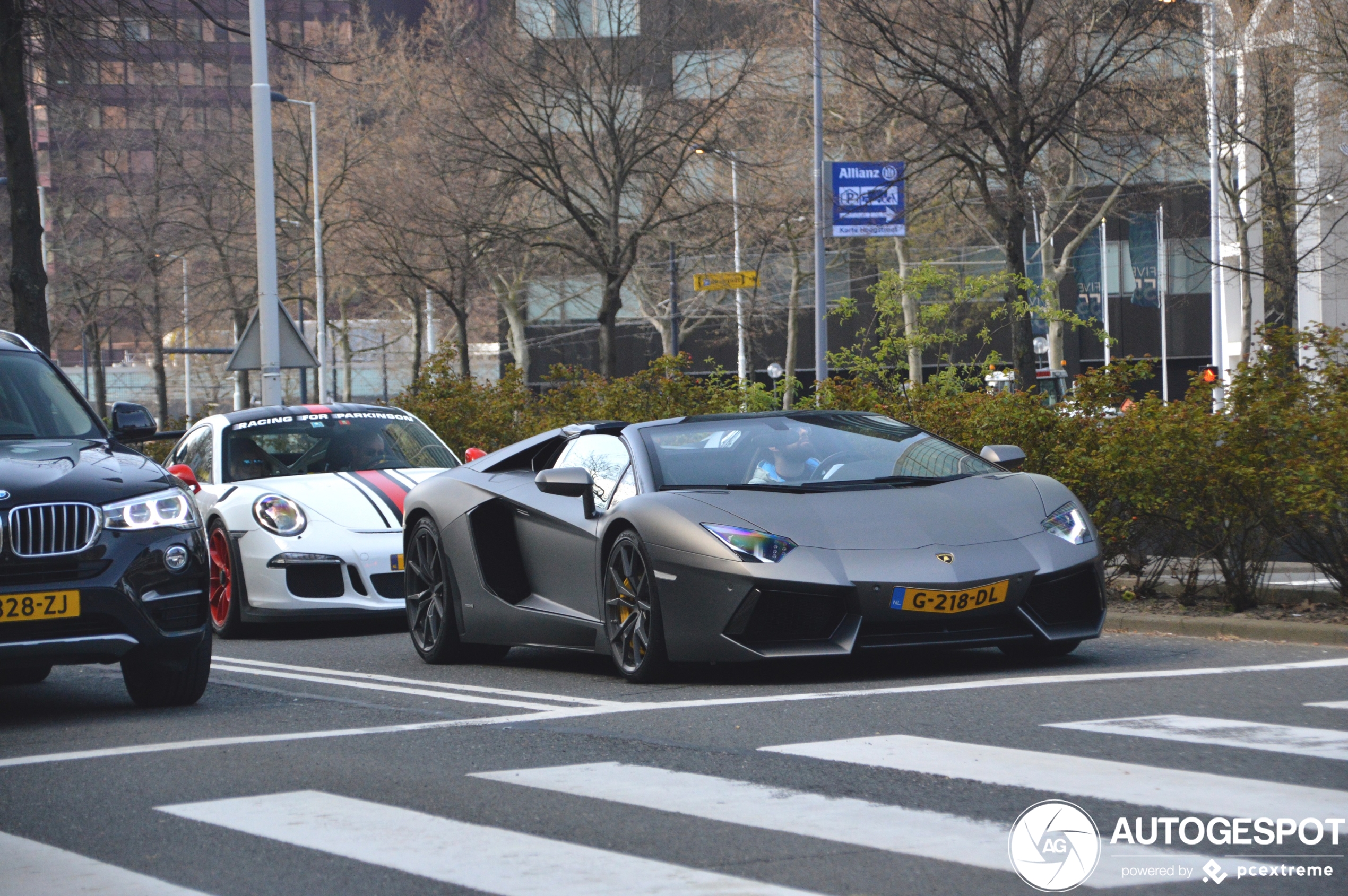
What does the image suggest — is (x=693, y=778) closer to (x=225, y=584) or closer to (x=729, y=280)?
(x=225, y=584)

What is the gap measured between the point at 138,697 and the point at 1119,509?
5.67 metres

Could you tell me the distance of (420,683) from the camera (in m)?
8.60

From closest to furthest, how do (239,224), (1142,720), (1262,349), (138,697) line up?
(1142,720)
(138,697)
(1262,349)
(239,224)

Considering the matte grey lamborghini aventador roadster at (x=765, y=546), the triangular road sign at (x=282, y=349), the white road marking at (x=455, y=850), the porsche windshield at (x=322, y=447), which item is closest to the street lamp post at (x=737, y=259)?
the triangular road sign at (x=282, y=349)

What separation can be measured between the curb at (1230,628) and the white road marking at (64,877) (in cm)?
617

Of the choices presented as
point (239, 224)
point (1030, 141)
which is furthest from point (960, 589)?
point (239, 224)

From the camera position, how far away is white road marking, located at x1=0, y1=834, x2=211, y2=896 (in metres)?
4.20

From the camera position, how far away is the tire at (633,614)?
25.2ft

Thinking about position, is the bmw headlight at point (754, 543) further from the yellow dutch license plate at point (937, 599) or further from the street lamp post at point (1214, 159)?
the street lamp post at point (1214, 159)

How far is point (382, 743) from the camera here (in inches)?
252

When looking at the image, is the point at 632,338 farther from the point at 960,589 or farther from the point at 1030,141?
the point at 960,589

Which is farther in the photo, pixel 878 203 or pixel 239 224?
pixel 239 224

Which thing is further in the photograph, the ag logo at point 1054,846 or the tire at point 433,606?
the tire at point 433,606

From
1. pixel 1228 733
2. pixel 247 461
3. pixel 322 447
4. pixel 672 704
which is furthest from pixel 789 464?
pixel 247 461
